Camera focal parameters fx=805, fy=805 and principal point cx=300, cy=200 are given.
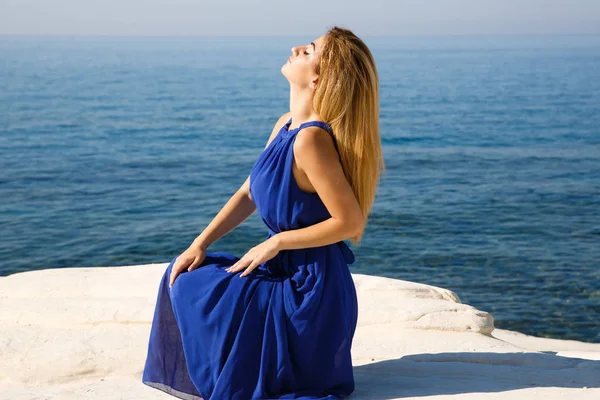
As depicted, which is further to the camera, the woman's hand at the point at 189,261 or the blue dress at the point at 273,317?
the woman's hand at the point at 189,261

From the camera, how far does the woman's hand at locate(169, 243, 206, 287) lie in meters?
3.82

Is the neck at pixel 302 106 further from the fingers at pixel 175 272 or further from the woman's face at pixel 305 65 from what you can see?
the fingers at pixel 175 272

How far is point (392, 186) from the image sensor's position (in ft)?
53.0

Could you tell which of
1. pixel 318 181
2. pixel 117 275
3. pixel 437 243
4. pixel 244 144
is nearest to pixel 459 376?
pixel 318 181

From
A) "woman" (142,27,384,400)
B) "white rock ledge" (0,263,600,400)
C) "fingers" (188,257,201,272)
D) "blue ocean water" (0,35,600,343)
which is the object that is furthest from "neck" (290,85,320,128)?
"blue ocean water" (0,35,600,343)

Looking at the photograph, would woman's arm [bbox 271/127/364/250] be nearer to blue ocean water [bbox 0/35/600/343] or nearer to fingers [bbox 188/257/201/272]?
fingers [bbox 188/257/201/272]

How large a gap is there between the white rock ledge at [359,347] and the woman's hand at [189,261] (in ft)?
2.00

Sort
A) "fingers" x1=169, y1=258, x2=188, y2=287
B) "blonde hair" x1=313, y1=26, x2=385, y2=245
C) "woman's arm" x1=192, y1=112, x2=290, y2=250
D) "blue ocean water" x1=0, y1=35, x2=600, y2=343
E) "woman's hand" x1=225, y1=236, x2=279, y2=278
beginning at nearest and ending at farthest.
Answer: "blonde hair" x1=313, y1=26, x2=385, y2=245, "woman's hand" x1=225, y1=236, x2=279, y2=278, "fingers" x1=169, y1=258, x2=188, y2=287, "woman's arm" x1=192, y1=112, x2=290, y2=250, "blue ocean water" x1=0, y1=35, x2=600, y2=343

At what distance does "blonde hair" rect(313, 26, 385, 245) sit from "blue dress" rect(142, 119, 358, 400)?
0.34 feet

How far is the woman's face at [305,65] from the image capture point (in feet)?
12.1

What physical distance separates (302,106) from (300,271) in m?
0.77

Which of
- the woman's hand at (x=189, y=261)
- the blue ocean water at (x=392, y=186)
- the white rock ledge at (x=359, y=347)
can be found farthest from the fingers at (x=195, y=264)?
the blue ocean water at (x=392, y=186)

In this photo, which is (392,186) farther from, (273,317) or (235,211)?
(273,317)

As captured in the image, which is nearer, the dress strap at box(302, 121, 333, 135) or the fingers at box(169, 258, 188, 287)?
the dress strap at box(302, 121, 333, 135)
